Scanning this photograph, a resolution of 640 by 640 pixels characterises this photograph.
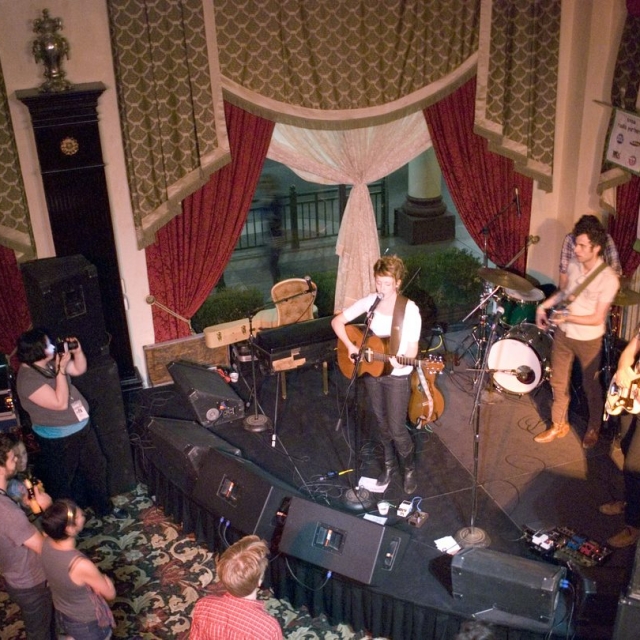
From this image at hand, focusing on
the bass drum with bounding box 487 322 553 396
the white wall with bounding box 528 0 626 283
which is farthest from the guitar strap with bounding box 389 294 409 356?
the white wall with bounding box 528 0 626 283

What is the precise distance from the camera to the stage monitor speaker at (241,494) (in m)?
4.59

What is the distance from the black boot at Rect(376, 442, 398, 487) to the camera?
530 centimetres

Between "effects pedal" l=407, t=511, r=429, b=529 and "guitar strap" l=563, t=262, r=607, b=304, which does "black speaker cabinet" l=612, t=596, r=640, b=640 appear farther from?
"guitar strap" l=563, t=262, r=607, b=304

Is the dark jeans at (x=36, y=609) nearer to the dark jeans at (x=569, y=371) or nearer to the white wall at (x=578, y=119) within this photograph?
the dark jeans at (x=569, y=371)

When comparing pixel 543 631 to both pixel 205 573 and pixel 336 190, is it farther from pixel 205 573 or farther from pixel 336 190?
pixel 336 190

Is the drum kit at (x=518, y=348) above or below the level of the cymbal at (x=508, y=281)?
below

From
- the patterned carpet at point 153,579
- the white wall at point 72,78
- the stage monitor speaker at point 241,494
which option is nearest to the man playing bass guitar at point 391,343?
the stage monitor speaker at point 241,494

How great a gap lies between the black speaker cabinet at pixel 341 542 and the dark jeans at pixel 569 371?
1870 millimetres

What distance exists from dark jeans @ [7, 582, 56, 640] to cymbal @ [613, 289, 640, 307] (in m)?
3.96

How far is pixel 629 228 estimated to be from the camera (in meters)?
6.44

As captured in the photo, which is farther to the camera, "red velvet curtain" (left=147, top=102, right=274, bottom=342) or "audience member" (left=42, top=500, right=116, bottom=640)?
"red velvet curtain" (left=147, top=102, right=274, bottom=342)

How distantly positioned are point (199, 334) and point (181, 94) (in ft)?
6.62

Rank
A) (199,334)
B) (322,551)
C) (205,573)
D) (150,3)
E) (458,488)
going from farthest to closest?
1. (199,334)
2. (150,3)
3. (458,488)
4. (205,573)
5. (322,551)

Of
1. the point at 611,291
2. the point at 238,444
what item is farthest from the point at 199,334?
the point at 611,291
